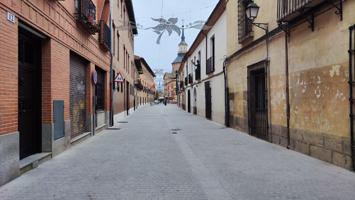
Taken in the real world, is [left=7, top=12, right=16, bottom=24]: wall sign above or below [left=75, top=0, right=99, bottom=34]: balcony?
below

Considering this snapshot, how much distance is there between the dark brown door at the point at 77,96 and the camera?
11281mm

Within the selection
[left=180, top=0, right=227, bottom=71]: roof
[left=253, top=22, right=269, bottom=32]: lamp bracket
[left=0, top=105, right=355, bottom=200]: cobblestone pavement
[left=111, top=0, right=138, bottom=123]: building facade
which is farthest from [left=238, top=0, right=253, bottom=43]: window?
[left=0, top=105, right=355, bottom=200]: cobblestone pavement

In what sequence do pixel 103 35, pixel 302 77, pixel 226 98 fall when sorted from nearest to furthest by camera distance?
pixel 302 77 → pixel 103 35 → pixel 226 98

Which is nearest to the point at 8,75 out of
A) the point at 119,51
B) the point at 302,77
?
the point at 302,77

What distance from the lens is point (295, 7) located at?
8.43 m

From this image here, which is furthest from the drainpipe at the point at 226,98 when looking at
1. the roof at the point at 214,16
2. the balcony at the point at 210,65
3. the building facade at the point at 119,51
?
the building facade at the point at 119,51

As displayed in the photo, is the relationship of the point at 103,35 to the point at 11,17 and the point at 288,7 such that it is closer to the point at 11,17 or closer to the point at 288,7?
the point at 288,7

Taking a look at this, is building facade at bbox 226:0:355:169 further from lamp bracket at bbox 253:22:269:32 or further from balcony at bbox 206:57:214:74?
balcony at bbox 206:57:214:74

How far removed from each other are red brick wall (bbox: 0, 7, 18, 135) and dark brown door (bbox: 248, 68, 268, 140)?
774 cm

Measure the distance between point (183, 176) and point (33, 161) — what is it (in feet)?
9.46

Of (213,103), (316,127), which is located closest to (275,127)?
(316,127)

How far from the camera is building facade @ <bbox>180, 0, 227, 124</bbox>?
18.9 m

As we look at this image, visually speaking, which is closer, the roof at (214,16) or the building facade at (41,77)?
the building facade at (41,77)

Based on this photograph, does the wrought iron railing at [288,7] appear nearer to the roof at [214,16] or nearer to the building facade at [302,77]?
the building facade at [302,77]
